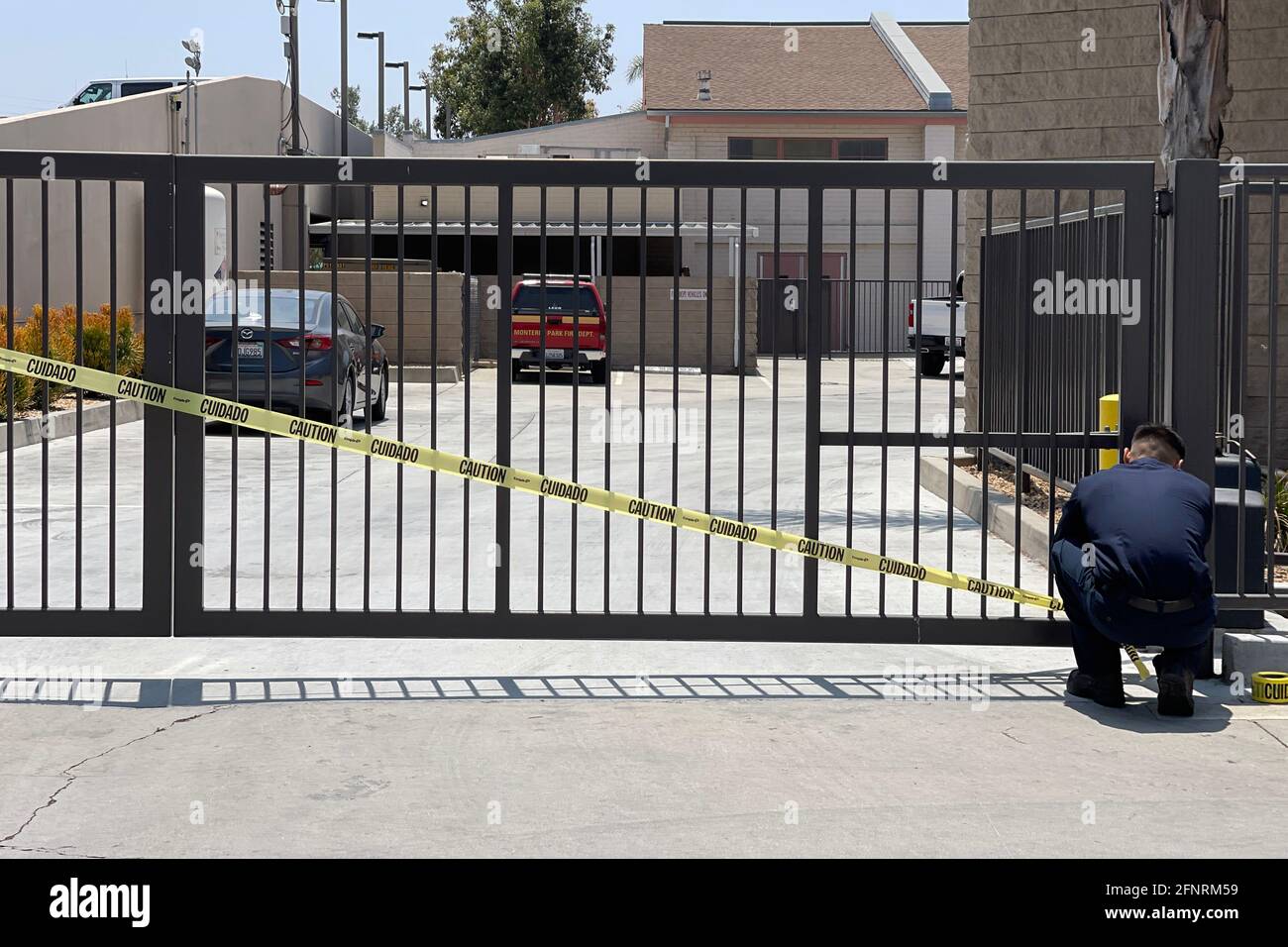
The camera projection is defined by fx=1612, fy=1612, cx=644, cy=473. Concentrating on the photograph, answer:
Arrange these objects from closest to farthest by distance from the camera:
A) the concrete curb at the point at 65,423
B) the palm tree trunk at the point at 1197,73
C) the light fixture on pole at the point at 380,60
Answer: the palm tree trunk at the point at 1197,73, the concrete curb at the point at 65,423, the light fixture on pole at the point at 380,60

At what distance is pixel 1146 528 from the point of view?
22.1 ft

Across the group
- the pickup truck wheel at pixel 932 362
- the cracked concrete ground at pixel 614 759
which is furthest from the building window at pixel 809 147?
the cracked concrete ground at pixel 614 759

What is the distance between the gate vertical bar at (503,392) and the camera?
7227 millimetres

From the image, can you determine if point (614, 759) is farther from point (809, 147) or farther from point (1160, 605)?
point (809, 147)

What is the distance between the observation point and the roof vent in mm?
43719

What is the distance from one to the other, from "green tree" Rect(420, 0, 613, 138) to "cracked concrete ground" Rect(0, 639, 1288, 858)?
5490 cm

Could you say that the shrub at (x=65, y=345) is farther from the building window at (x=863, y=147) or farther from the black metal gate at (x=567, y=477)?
the building window at (x=863, y=147)

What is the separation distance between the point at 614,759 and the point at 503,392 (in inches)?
79.7

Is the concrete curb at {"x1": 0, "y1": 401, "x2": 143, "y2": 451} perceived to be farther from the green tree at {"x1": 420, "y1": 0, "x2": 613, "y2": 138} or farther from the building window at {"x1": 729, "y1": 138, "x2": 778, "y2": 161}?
the green tree at {"x1": 420, "y1": 0, "x2": 613, "y2": 138}


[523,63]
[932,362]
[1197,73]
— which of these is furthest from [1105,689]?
[523,63]

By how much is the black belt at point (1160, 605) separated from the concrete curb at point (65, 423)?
36.3 ft

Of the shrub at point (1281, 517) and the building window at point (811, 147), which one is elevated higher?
the building window at point (811, 147)

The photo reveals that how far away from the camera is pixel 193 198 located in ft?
24.0

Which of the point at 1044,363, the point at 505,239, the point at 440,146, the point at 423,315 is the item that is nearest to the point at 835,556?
the point at 505,239
